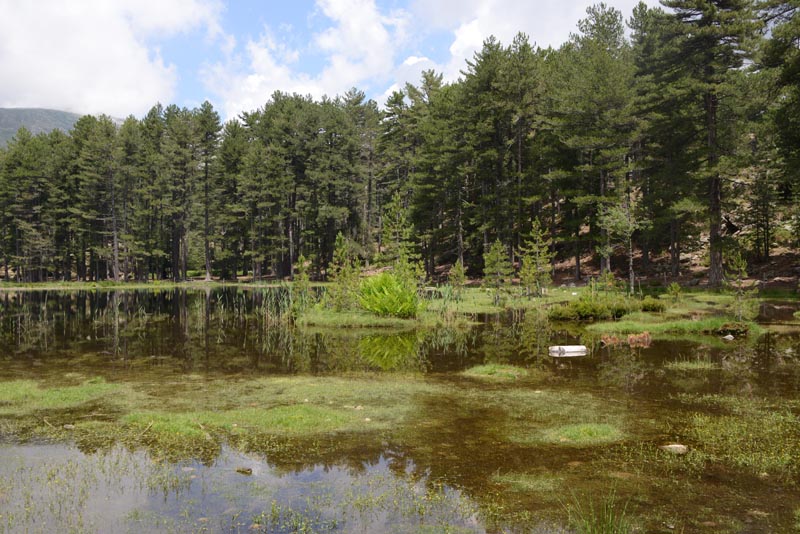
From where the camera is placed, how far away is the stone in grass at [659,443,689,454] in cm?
828

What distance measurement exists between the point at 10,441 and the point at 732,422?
12.6 m

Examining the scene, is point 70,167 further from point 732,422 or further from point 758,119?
point 732,422

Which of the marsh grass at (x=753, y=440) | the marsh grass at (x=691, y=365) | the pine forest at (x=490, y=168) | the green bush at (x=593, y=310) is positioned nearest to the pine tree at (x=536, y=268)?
the pine forest at (x=490, y=168)

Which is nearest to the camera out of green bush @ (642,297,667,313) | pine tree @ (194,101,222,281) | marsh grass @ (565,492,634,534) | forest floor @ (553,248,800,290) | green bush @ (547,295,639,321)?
marsh grass @ (565,492,634,534)

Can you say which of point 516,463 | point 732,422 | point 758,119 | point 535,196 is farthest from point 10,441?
point 758,119

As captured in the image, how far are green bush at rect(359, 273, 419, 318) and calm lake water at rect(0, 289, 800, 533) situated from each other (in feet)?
30.0

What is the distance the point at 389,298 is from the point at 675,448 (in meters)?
18.8

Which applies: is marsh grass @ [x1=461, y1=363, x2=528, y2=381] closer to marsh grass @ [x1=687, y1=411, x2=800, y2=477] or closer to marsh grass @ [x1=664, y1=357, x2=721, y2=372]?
marsh grass @ [x1=664, y1=357, x2=721, y2=372]

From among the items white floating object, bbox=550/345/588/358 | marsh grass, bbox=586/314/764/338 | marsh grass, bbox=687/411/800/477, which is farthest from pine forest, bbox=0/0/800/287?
marsh grass, bbox=687/411/800/477

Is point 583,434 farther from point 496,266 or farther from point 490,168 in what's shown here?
point 490,168

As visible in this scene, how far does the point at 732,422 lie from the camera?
977cm

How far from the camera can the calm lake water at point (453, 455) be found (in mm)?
6375

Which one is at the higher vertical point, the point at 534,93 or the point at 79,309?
the point at 534,93

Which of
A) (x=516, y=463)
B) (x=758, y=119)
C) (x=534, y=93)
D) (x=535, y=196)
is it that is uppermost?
(x=534, y=93)
